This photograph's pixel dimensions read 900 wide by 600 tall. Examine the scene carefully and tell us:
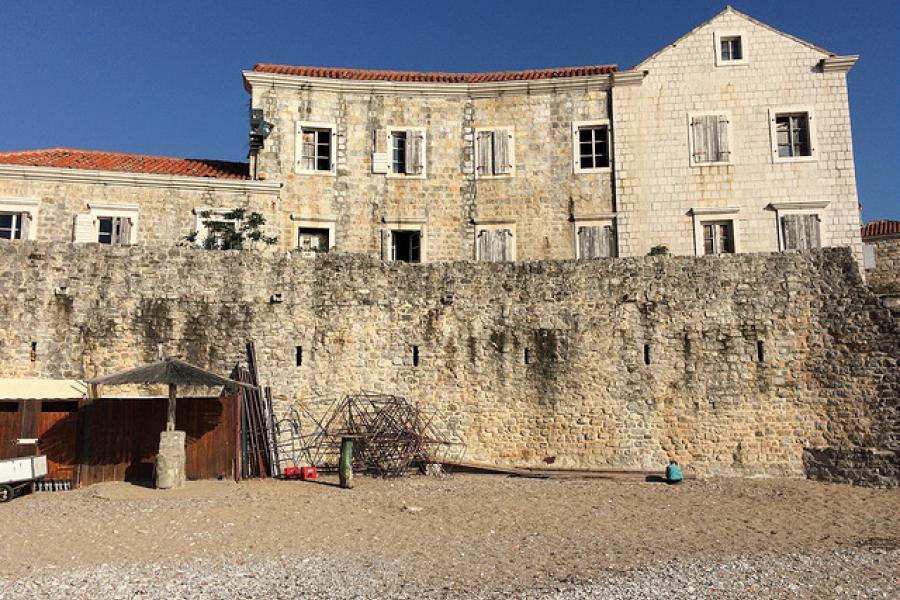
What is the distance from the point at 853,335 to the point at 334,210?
1497 centimetres

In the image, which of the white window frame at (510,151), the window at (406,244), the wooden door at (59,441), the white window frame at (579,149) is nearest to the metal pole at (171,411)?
the wooden door at (59,441)

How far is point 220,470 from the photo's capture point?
15.1m

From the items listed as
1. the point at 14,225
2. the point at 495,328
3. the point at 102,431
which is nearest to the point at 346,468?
the point at 102,431

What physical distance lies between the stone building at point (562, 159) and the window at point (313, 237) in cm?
5

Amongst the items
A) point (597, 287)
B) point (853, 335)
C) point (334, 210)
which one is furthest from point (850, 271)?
point (334, 210)

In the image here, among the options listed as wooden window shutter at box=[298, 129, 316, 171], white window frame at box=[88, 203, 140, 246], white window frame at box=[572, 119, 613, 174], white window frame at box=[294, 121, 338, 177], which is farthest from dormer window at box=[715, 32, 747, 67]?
white window frame at box=[88, 203, 140, 246]

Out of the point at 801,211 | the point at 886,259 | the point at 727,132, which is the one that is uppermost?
the point at 727,132

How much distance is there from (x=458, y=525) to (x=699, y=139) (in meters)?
16.2

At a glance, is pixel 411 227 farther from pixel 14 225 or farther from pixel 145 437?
pixel 14 225

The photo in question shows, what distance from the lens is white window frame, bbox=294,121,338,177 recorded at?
2314 cm

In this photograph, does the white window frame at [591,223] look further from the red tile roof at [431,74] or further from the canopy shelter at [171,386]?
the canopy shelter at [171,386]

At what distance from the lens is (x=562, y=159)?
2355cm

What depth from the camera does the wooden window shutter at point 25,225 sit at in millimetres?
20559

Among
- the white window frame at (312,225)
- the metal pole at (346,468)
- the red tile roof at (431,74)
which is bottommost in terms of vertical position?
the metal pole at (346,468)
